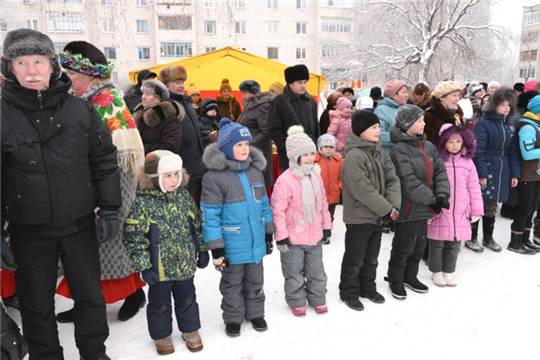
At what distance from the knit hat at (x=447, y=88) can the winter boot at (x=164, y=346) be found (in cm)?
377

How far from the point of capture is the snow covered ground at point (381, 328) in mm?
3205

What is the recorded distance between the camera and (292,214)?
3658 millimetres

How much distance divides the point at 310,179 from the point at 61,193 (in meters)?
1.99

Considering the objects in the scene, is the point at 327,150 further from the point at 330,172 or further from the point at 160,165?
the point at 160,165

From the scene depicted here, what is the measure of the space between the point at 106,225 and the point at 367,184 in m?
2.15

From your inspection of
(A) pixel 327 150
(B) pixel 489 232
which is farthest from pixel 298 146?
(B) pixel 489 232

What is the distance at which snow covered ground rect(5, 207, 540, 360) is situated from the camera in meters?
3.21

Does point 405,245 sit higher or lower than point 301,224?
lower

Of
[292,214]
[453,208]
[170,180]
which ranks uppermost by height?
[170,180]

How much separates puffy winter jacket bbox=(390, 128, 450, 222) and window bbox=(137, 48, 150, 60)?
3516 cm

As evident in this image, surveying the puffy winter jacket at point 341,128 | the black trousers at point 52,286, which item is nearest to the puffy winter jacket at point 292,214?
the black trousers at point 52,286

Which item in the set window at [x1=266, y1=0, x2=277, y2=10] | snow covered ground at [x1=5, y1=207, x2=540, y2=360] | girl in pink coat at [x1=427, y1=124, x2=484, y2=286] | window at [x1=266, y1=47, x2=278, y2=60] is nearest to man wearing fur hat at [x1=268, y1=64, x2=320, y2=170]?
girl in pink coat at [x1=427, y1=124, x2=484, y2=286]

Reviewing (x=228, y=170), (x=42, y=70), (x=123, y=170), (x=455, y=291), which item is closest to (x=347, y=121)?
(x=455, y=291)

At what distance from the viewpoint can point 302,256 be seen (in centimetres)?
378
